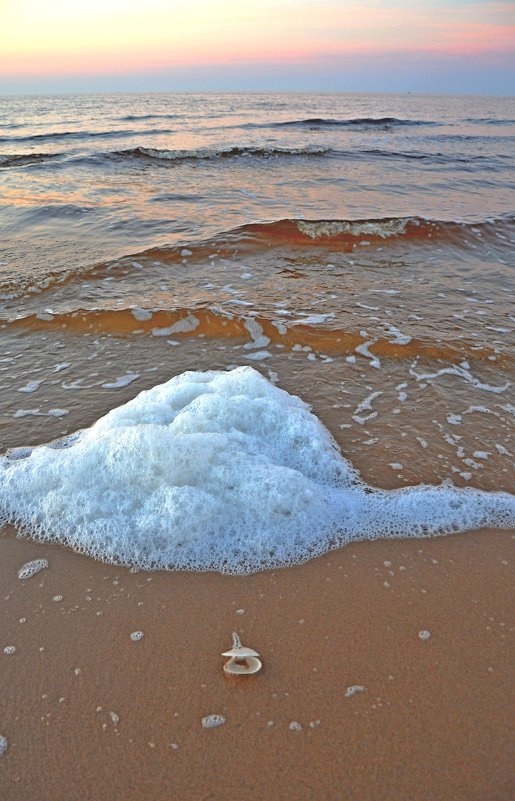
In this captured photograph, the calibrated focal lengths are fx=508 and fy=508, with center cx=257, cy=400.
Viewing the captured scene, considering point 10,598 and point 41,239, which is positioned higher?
point 41,239

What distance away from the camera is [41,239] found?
7.51 meters

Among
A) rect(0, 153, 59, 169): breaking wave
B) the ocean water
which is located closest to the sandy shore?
the ocean water

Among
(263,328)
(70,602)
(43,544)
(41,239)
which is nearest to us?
(70,602)

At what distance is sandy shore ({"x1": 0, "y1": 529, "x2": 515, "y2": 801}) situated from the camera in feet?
5.18

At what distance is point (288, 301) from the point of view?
17.8ft

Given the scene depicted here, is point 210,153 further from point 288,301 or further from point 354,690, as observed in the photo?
point 354,690

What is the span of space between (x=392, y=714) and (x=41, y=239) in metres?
7.66

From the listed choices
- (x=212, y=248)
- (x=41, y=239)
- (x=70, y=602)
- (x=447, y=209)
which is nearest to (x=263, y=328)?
(x=212, y=248)

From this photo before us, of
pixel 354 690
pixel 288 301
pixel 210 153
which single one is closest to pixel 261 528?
pixel 354 690

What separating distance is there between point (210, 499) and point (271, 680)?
968 mm

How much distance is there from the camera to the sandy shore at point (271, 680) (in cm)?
158

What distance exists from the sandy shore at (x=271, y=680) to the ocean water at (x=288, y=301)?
0.82 m

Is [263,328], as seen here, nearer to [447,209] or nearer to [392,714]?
[392,714]

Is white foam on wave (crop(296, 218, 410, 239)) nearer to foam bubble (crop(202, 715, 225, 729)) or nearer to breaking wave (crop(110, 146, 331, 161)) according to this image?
foam bubble (crop(202, 715, 225, 729))
